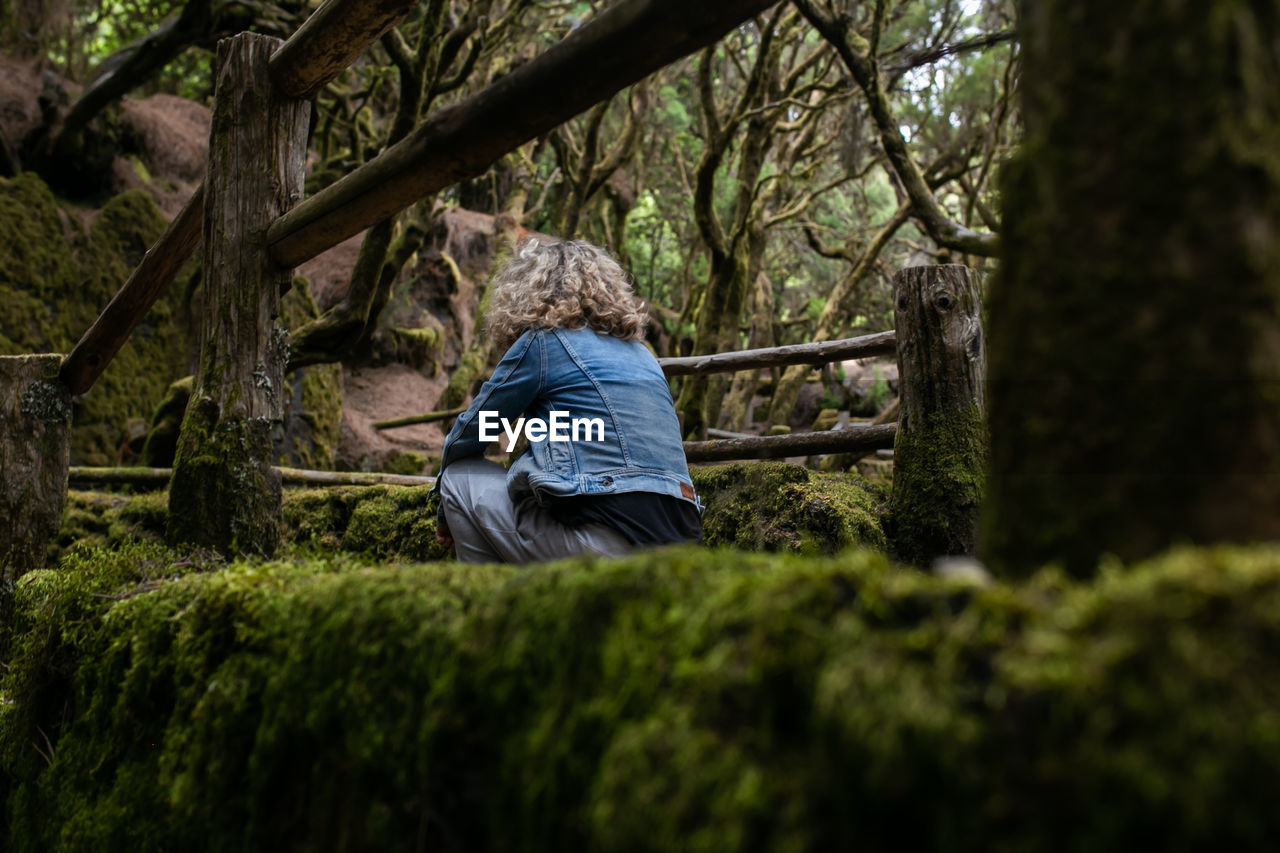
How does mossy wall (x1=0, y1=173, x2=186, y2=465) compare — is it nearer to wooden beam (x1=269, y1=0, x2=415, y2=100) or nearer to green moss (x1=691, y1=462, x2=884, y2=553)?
wooden beam (x1=269, y1=0, x2=415, y2=100)

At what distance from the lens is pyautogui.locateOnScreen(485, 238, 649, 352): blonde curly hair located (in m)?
3.11

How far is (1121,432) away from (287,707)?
132 cm

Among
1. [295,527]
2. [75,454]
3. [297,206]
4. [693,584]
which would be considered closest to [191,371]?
[75,454]

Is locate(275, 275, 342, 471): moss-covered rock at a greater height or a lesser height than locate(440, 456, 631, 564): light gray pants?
greater

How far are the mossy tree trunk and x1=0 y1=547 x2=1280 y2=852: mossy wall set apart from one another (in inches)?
4.3

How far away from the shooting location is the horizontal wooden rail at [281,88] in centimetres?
273

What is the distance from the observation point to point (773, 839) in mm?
832

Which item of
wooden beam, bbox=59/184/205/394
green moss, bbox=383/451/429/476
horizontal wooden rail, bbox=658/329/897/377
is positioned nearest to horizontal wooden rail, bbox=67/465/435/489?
wooden beam, bbox=59/184/205/394

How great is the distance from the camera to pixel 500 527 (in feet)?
9.57

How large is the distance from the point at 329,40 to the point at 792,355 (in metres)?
3.02

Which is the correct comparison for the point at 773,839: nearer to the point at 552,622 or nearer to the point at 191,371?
the point at 552,622

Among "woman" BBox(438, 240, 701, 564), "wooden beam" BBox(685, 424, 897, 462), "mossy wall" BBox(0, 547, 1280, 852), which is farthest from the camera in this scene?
"wooden beam" BBox(685, 424, 897, 462)

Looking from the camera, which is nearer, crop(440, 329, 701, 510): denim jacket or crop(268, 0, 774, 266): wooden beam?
crop(268, 0, 774, 266): wooden beam

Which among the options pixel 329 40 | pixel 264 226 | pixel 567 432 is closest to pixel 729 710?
pixel 567 432
